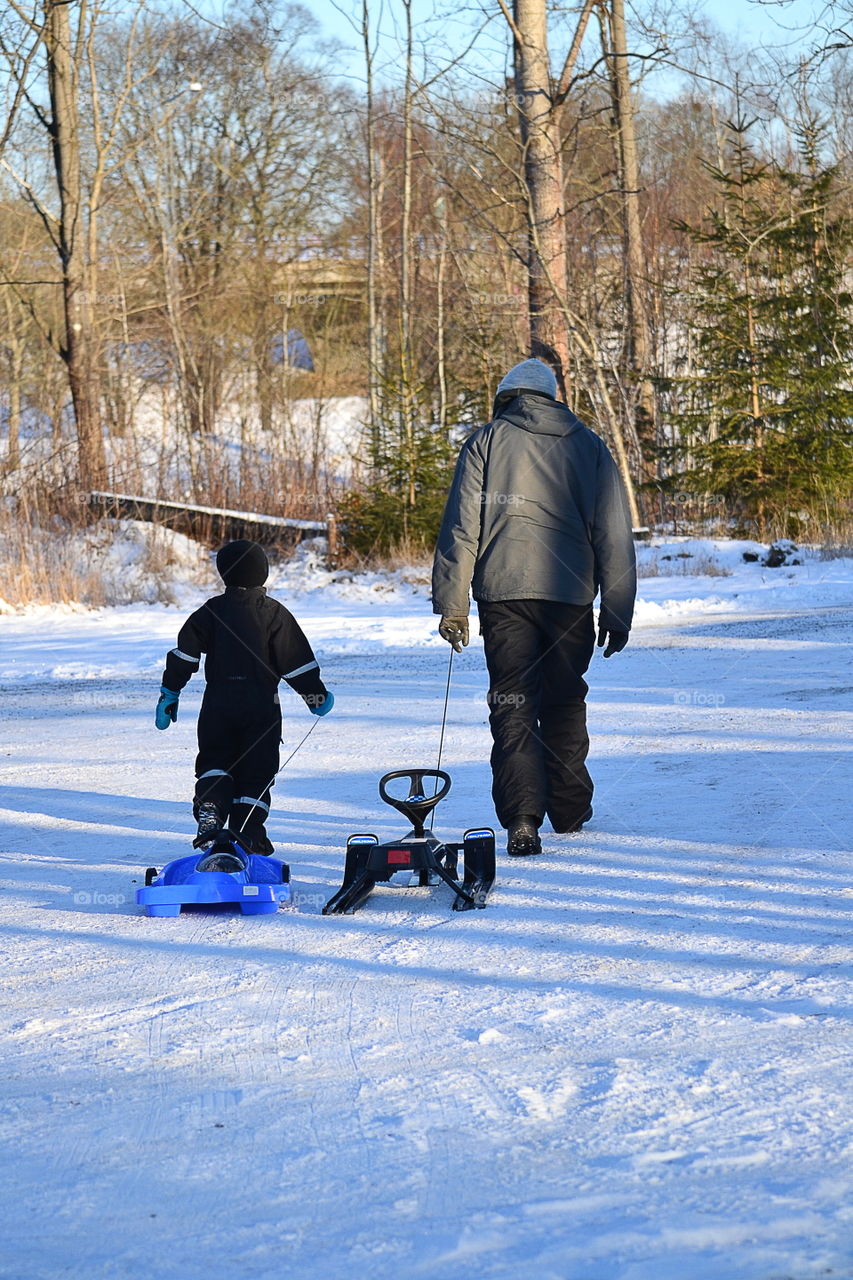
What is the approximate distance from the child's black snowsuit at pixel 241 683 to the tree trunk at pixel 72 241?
56.3ft

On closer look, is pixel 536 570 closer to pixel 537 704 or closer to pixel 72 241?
pixel 537 704

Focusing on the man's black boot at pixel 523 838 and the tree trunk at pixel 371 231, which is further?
the tree trunk at pixel 371 231

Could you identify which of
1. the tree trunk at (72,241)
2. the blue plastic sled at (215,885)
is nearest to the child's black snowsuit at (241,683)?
the blue plastic sled at (215,885)

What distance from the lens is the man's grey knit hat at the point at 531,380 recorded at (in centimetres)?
628

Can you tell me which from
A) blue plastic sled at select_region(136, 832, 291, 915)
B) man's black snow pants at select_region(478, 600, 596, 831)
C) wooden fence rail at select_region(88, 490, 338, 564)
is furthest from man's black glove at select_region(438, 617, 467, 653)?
wooden fence rail at select_region(88, 490, 338, 564)

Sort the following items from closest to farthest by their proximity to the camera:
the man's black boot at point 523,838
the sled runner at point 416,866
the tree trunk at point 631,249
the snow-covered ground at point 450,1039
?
1. the snow-covered ground at point 450,1039
2. the sled runner at point 416,866
3. the man's black boot at point 523,838
4. the tree trunk at point 631,249

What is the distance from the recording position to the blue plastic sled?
530 centimetres

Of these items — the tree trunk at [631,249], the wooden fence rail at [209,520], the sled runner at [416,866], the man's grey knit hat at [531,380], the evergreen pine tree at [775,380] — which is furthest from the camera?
the tree trunk at [631,249]

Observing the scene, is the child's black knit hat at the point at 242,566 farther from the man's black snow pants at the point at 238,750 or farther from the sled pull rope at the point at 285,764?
the sled pull rope at the point at 285,764

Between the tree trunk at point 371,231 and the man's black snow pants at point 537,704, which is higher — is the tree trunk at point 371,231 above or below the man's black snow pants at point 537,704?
above

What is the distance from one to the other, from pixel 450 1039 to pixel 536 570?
2.74m

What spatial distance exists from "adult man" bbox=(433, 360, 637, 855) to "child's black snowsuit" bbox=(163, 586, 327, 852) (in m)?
0.68

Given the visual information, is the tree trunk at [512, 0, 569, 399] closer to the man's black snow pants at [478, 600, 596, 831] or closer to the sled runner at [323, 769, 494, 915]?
the man's black snow pants at [478, 600, 596, 831]

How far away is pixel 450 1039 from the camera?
12.5 feet
